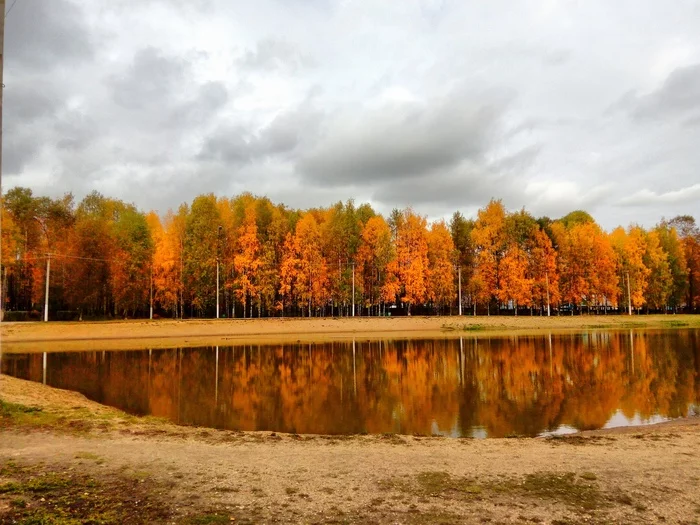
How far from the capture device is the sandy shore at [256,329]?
Answer: 45.8m

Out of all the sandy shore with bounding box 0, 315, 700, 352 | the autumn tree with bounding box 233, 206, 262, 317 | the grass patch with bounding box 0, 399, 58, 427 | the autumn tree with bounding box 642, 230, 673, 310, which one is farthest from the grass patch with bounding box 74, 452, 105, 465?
the autumn tree with bounding box 642, 230, 673, 310

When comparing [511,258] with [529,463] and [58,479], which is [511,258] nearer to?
[529,463]

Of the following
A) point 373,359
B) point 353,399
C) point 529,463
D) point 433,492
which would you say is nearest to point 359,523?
point 433,492

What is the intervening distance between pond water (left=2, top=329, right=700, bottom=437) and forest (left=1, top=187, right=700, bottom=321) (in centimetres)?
2722

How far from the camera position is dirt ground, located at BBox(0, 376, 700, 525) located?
6922mm

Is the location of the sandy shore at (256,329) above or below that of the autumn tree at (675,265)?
below

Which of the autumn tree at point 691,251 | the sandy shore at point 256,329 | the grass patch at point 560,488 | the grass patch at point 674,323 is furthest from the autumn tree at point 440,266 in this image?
the grass patch at point 560,488

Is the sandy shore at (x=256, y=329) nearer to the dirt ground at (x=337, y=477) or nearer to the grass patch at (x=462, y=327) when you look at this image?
the grass patch at (x=462, y=327)

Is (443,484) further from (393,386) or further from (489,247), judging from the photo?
(489,247)

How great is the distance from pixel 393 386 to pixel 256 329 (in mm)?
35248

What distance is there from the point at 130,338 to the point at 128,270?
16.0 meters

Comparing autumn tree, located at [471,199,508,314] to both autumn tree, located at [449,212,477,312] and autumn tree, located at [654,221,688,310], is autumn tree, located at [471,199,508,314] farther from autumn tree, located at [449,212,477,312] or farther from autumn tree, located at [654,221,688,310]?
autumn tree, located at [654,221,688,310]

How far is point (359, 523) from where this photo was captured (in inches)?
260

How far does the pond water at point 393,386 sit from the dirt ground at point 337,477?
2.61 m
